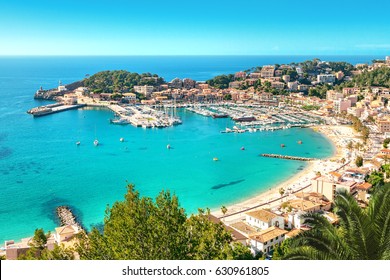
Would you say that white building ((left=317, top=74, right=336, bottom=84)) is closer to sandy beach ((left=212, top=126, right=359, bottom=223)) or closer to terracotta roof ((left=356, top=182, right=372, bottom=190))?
sandy beach ((left=212, top=126, right=359, bottom=223))

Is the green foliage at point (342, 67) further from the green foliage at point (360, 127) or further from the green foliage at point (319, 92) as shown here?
the green foliage at point (360, 127)

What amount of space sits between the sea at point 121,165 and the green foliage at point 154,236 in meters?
8.09

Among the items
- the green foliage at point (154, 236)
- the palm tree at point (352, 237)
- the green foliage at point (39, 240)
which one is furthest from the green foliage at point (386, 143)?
the palm tree at point (352, 237)

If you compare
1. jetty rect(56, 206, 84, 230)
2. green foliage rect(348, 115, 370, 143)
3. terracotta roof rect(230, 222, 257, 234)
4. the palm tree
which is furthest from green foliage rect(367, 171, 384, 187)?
the palm tree

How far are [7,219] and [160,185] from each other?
5.81 metres

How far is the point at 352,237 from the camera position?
2990 mm

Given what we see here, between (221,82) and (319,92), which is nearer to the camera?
(319,92)

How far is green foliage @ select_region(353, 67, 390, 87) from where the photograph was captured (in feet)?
123

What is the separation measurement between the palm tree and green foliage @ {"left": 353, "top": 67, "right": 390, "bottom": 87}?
37.3 meters

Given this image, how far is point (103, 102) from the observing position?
38.7m

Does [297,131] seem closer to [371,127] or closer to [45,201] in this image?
[371,127]

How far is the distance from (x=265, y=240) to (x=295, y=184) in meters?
6.45

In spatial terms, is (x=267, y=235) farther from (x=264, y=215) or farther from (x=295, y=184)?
(x=295, y=184)

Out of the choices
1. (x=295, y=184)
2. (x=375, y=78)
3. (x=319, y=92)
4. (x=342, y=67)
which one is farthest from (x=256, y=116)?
(x=342, y=67)
